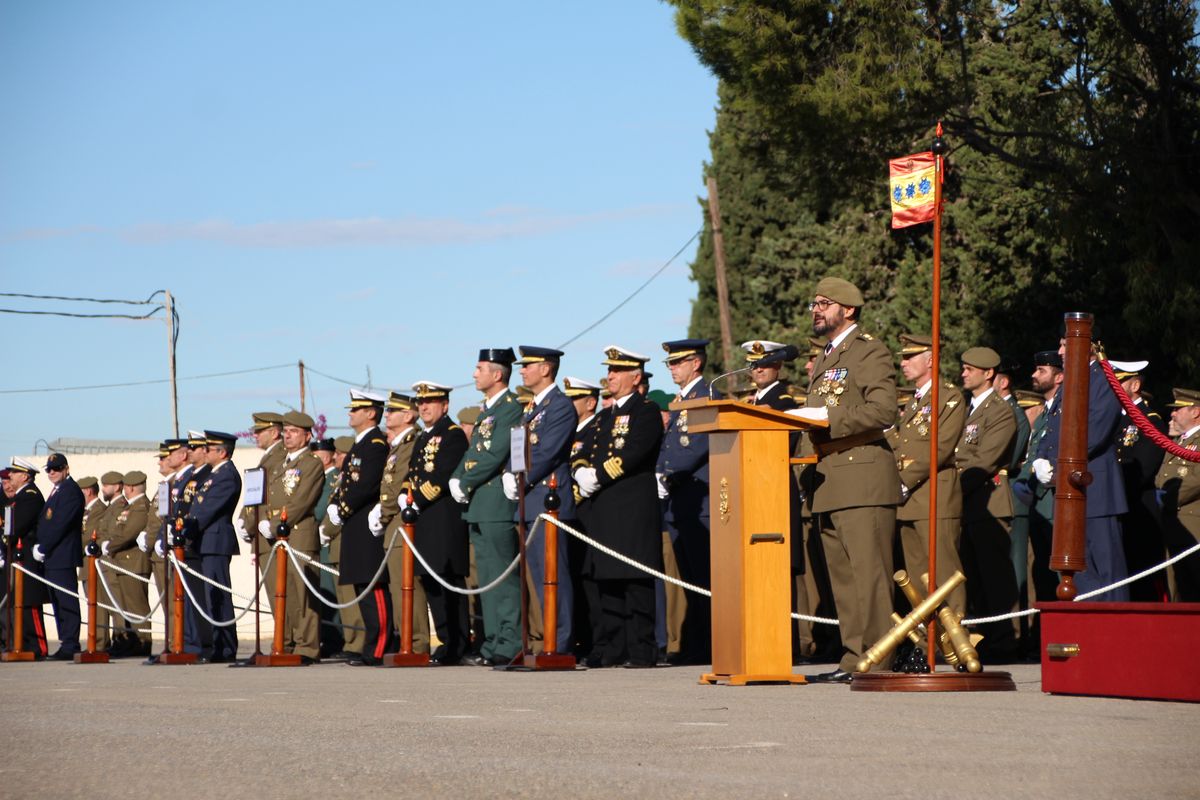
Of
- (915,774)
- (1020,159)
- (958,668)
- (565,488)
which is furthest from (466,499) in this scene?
(915,774)

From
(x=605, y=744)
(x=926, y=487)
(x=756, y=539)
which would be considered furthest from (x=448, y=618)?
(x=605, y=744)

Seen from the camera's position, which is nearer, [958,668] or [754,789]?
[754,789]

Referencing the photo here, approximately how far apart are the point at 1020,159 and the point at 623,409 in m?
4.85

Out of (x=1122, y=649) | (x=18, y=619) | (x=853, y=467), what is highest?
(x=853, y=467)

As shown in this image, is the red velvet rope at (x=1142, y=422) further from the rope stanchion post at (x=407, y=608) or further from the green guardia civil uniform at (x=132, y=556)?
the green guardia civil uniform at (x=132, y=556)

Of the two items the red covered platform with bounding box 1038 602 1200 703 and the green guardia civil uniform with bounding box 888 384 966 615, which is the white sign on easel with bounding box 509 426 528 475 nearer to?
the green guardia civil uniform with bounding box 888 384 966 615

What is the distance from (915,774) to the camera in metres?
4.60

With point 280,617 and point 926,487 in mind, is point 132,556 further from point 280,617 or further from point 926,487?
point 926,487

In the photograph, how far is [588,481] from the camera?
35.9 feet

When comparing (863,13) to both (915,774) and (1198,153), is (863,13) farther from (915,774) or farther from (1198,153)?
(915,774)

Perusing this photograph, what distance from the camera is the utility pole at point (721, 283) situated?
85.8 feet

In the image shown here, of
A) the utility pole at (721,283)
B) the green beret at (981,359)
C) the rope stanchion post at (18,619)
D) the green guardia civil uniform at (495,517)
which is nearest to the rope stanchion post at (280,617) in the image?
the green guardia civil uniform at (495,517)

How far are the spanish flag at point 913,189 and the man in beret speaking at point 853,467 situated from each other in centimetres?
54

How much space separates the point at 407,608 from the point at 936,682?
520 centimetres
